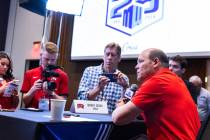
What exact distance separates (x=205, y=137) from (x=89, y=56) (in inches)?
124

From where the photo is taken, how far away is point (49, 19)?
5156 millimetres

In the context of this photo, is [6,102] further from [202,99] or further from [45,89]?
[202,99]

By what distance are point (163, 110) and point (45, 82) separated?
0.90m

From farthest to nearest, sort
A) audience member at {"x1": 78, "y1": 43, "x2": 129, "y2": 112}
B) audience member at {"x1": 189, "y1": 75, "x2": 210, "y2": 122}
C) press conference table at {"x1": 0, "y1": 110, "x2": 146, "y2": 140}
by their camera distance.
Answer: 1. audience member at {"x1": 189, "y1": 75, "x2": 210, "y2": 122}
2. audience member at {"x1": 78, "y1": 43, "x2": 129, "y2": 112}
3. press conference table at {"x1": 0, "y1": 110, "x2": 146, "y2": 140}

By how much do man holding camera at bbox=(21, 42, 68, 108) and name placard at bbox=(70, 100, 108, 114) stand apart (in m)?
0.24

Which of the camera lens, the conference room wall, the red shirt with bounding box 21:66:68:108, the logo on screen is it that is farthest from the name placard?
the conference room wall

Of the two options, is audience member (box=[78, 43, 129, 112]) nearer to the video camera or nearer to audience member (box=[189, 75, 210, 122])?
the video camera

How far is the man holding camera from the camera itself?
226 cm

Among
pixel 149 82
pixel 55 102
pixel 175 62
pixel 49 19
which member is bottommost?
pixel 55 102

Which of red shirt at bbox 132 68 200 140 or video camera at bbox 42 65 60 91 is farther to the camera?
video camera at bbox 42 65 60 91

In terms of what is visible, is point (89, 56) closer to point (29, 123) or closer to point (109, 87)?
point (109, 87)


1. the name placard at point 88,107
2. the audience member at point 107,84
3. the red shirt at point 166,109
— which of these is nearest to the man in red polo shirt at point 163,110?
the red shirt at point 166,109

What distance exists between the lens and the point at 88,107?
2.18 metres

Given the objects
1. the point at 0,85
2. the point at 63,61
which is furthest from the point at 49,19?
the point at 0,85
